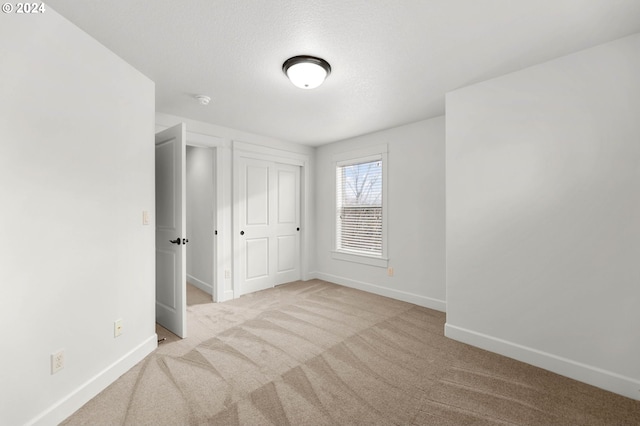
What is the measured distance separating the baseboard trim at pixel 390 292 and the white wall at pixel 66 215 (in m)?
2.96

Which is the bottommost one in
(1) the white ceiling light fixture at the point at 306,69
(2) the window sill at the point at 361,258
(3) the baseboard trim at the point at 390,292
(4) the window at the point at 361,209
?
(3) the baseboard trim at the point at 390,292

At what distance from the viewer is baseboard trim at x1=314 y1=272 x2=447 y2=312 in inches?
139

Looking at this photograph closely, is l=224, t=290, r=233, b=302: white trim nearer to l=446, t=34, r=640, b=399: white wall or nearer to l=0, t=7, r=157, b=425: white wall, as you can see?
l=0, t=7, r=157, b=425: white wall

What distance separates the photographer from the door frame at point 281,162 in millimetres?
4008

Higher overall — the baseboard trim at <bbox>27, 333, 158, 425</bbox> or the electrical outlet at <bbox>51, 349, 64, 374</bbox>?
the electrical outlet at <bbox>51, 349, 64, 374</bbox>

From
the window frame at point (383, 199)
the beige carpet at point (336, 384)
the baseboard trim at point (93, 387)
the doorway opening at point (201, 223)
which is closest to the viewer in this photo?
the baseboard trim at point (93, 387)

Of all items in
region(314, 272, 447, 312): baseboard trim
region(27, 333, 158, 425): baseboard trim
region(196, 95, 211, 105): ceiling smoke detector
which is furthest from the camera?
region(314, 272, 447, 312): baseboard trim

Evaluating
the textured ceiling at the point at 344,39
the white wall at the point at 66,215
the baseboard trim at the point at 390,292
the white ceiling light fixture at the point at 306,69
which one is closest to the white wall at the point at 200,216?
the textured ceiling at the point at 344,39

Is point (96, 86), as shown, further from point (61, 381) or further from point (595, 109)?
point (595, 109)

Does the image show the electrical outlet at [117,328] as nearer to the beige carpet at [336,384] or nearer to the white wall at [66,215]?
the white wall at [66,215]

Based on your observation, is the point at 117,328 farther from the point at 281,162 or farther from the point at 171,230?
the point at 281,162

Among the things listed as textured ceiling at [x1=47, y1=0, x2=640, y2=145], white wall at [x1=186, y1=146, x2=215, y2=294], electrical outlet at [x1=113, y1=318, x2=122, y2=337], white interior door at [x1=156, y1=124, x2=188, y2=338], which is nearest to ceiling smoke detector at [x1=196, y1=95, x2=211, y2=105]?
textured ceiling at [x1=47, y1=0, x2=640, y2=145]

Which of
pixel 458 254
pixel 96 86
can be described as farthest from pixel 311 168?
pixel 96 86

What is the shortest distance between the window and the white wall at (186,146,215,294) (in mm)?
2032
